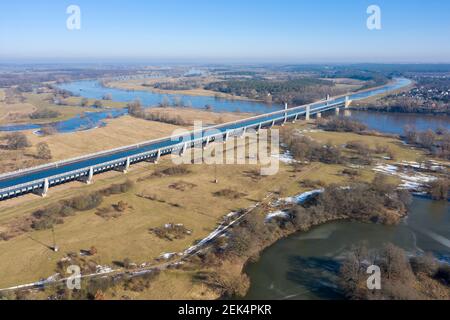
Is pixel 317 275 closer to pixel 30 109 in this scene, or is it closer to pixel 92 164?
pixel 92 164

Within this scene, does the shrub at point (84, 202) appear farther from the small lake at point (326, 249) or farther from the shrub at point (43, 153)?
the shrub at point (43, 153)

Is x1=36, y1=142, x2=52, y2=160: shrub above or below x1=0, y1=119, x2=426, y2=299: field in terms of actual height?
above

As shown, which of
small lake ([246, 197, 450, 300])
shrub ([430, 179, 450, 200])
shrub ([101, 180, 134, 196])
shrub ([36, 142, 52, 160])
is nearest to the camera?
small lake ([246, 197, 450, 300])

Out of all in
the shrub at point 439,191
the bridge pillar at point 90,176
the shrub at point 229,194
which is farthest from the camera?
the bridge pillar at point 90,176

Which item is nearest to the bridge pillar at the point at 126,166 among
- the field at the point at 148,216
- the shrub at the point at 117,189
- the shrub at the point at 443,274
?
the field at the point at 148,216

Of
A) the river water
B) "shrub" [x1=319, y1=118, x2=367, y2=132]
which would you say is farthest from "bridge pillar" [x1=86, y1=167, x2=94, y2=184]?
"shrub" [x1=319, y1=118, x2=367, y2=132]

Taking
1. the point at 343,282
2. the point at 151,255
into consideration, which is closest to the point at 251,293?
the point at 343,282

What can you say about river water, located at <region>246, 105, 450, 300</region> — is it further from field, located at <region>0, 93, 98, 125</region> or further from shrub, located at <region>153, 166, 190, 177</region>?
field, located at <region>0, 93, 98, 125</region>
